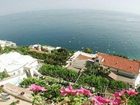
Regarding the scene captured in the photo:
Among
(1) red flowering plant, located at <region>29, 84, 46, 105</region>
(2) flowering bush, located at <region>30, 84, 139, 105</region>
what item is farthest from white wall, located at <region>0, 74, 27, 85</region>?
(2) flowering bush, located at <region>30, 84, 139, 105</region>

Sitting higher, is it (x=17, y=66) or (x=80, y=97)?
(x=80, y=97)

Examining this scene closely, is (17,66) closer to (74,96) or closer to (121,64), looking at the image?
(121,64)

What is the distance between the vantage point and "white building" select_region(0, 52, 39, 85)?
1551 inches

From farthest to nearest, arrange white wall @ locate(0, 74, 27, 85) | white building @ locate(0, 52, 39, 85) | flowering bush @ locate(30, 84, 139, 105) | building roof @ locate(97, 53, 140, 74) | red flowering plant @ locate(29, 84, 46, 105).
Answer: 1. building roof @ locate(97, 53, 140, 74)
2. white building @ locate(0, 52, 39, 85)
3. white wall @ locate(0, 74, 27, 85)
4. red flowering plant @ locate(29, 84, 46, 105)
5. flowering bush @ locate(30, 84, 139, 105)

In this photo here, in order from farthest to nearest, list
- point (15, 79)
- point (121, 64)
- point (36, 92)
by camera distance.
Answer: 1. point (121, 64)
2. point (15, 79)
3. point (36, 92)

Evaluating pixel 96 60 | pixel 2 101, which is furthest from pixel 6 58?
pixel 2 101

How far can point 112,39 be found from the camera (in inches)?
5527

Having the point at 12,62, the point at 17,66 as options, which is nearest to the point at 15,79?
the point at 17,66

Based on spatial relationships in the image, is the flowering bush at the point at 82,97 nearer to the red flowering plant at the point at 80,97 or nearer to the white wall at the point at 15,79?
the red flowering plant at the point at 80,97

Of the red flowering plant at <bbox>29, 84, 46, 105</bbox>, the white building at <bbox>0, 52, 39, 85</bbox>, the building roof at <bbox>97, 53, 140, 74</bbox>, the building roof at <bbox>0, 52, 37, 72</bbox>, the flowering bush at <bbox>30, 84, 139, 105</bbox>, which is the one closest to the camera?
the flowering bush at <bbox>30, 84, 139, 105</bbox>

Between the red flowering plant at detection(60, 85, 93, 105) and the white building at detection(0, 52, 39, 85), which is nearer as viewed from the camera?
the red flowering plant at detection(60, 85, 93, 105)

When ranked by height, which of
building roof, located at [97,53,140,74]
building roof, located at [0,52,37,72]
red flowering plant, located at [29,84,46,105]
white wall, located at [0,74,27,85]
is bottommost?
building roof, located at [97,53,140,74]

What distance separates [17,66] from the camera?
4166 cm

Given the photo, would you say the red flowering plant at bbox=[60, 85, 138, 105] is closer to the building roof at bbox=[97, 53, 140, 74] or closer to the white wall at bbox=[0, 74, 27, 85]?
the white wall at bbox=[0, 74, 27, 85]
